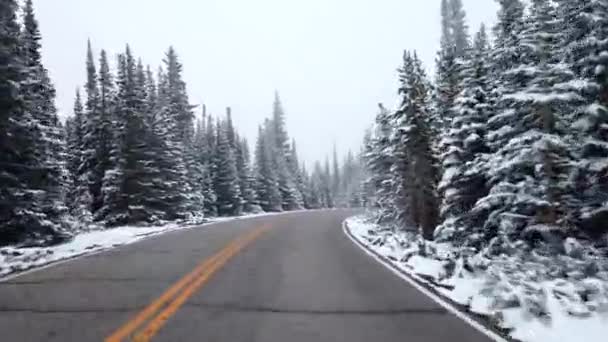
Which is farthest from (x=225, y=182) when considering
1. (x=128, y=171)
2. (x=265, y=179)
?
(x=128, y=171)

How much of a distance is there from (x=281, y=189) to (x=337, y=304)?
62765 mm

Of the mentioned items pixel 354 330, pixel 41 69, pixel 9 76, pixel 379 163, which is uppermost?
pixel 41 69

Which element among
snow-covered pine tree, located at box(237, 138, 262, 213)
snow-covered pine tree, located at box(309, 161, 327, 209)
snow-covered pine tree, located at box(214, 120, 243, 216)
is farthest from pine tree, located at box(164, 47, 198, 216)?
snow-covered pine tree, located at box(309, 161, 327, 209)

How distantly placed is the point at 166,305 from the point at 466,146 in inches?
497

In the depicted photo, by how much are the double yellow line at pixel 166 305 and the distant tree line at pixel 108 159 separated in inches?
333

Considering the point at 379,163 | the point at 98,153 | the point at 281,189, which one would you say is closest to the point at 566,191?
the point at 379,163

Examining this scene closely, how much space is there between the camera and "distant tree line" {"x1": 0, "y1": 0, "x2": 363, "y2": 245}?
1711 cm

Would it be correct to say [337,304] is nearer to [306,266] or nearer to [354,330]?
[354,330]

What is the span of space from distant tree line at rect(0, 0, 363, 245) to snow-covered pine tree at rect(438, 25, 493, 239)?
43.8ft

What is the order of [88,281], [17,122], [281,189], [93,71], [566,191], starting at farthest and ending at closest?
[281,189], [93,71], [17,122], [566,191], [88,281]

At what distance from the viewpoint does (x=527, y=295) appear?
23.2 ft

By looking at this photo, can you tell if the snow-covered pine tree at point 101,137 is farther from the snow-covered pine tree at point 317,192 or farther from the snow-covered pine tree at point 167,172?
the snow-covered pine tree at point 317,192

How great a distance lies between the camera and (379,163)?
114 ft

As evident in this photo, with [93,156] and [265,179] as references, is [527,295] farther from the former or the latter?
[265,179]
